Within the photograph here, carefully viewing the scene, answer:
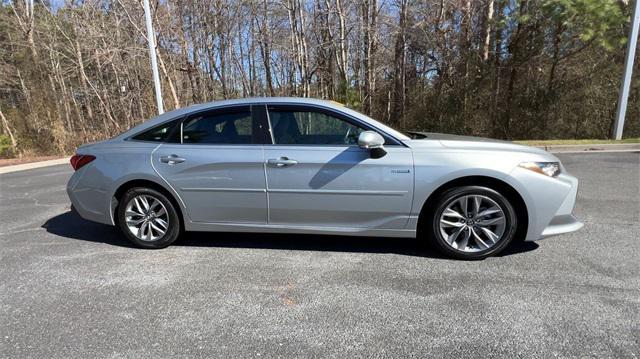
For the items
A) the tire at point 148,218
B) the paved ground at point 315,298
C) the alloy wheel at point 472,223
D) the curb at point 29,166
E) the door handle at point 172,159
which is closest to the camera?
the paved ground at point 315,298

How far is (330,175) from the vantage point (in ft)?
12.1

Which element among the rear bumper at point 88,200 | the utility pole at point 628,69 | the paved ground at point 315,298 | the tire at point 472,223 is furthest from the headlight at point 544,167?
the utility pole at point 628,69

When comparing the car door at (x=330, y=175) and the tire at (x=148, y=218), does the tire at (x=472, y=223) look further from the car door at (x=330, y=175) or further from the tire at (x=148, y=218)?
the tire at (x=148, y=218)

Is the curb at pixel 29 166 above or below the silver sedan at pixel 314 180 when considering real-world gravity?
below

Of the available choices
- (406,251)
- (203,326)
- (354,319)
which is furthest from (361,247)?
(203,326)

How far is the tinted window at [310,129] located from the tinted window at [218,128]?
0.28 m

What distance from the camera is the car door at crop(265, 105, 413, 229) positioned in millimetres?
3633

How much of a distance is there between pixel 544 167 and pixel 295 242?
8.36 feet

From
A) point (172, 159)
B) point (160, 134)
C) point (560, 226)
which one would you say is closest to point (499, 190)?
point (560, 226)

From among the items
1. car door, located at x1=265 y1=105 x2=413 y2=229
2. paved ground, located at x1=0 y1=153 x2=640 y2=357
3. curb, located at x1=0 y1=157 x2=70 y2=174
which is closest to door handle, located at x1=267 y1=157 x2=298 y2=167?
car door, located at x1=265 y1=105 x2=413 y2=229

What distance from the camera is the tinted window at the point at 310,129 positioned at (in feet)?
12.4

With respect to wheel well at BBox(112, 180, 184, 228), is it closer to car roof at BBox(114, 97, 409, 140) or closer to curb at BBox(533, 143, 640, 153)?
car roof at BBox(114, 97, 409, 140)

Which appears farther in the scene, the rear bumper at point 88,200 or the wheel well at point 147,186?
the rear bumper at point 88,200

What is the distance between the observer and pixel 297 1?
17906 mm
